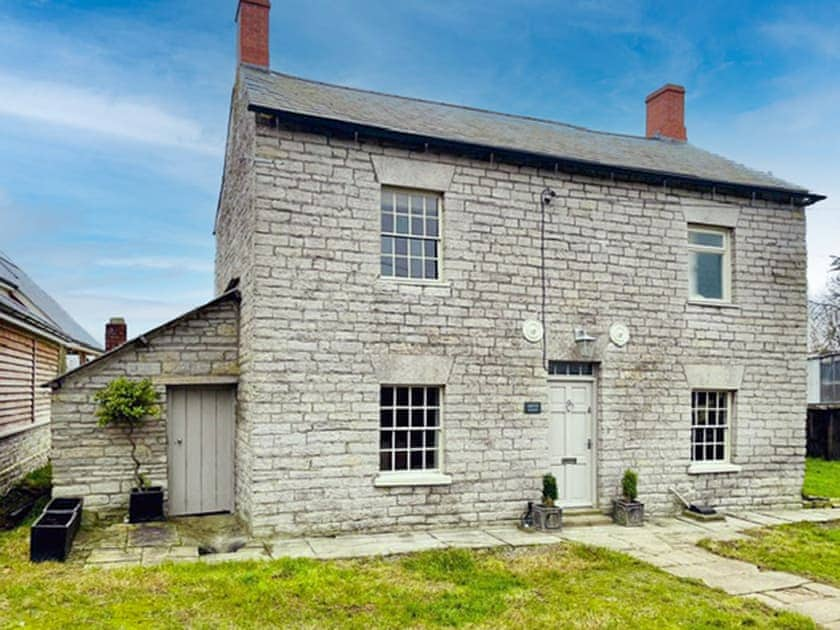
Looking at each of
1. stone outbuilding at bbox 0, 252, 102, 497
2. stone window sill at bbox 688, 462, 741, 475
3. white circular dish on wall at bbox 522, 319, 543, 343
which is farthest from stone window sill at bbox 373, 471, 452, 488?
stone outbuilding at bbox 0, 252, 102, 497

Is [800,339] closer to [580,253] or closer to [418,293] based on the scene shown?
[580,253]

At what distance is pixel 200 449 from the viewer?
33.5 feet

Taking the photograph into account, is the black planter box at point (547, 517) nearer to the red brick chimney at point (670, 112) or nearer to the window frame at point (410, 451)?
the window frame at point (410, 451)

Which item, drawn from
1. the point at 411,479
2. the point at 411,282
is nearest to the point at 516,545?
the point at 411,479

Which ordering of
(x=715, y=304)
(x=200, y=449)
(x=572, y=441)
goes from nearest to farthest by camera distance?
(x=200, y=449) → (x=572, y=441) → (x=715, y=304)

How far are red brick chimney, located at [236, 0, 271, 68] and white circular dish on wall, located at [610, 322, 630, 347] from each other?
7.89 metres

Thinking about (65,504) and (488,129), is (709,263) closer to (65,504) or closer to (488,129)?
(488,129)

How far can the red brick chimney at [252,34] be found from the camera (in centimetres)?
1172

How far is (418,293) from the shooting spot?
962 centimetres

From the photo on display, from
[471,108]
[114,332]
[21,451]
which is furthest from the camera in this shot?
[114,332]

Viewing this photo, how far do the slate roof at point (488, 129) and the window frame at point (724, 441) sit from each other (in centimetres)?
377

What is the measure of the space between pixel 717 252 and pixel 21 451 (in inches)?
560

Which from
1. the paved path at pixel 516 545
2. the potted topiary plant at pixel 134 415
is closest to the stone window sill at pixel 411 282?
the paved path at pixel 516 545

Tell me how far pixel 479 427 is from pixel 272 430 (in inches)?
124
